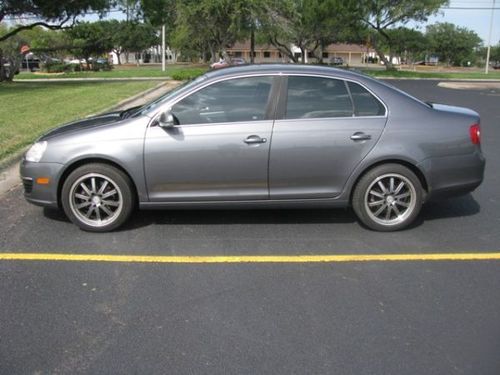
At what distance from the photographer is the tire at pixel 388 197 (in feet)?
16.9

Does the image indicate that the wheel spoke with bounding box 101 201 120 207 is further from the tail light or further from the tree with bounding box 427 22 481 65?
the tree with bounding box 427 22 481 65

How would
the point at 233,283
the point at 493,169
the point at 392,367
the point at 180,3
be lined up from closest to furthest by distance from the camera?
1. the point at 392,367
2. the point at 233,283
3. the point at 493,169
4. the point at 180,3

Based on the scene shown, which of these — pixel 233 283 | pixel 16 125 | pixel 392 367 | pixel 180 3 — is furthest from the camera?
pixel 180 3

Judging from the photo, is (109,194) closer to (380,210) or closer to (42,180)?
A: (42,180)

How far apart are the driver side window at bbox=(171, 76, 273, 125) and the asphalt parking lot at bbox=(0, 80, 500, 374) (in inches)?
44.8

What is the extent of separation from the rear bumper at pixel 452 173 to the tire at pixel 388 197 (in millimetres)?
139

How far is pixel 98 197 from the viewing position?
16.8 feet

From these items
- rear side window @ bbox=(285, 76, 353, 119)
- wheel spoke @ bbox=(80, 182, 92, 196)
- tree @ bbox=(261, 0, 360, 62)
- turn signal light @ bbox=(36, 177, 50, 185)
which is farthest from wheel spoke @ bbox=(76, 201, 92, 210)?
tree @ bbox=(261, 0, 360, 62)

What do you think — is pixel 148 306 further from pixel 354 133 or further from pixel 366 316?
pixel 354 133

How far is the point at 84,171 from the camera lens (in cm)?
501

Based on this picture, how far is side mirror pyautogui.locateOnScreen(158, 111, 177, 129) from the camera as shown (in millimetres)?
4902

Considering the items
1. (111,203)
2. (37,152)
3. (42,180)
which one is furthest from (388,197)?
(37,152)

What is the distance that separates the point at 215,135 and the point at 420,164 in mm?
2044

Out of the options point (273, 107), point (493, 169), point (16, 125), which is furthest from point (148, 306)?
point (16, 125)
